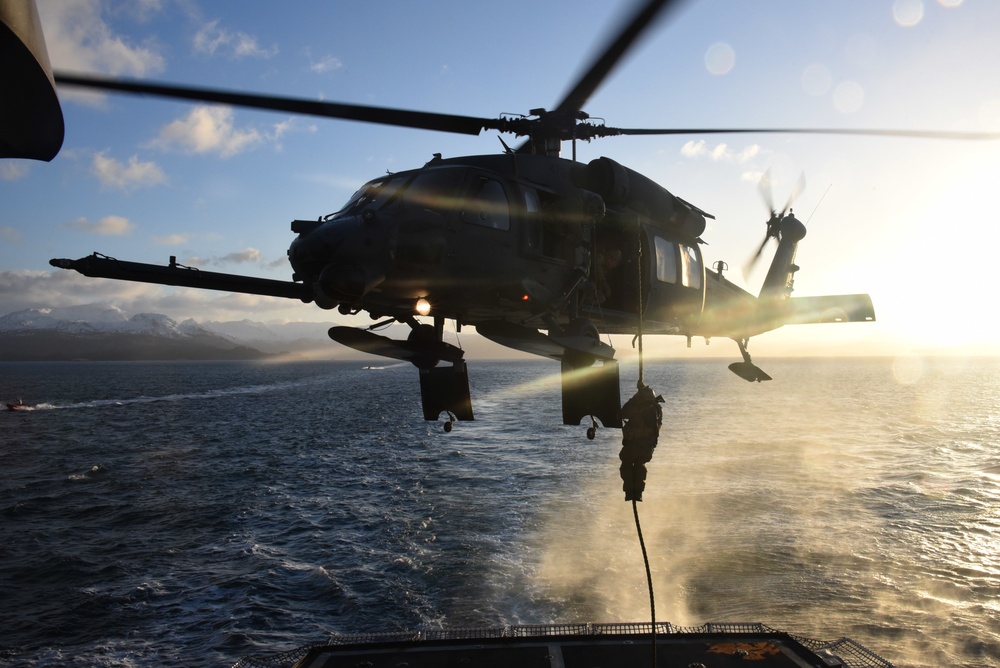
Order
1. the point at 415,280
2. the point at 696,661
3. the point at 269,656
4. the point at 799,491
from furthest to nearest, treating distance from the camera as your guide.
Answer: the point at 799,491 → the point at 269,656 → the point at 696,661 → the point at 415,280

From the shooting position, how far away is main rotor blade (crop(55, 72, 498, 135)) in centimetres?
463

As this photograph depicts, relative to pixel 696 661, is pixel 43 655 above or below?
below

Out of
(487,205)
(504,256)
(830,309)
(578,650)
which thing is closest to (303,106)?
(487,205)

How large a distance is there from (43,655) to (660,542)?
30067 mm

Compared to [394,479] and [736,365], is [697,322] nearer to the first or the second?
[736,365]

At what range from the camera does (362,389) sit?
15400cm

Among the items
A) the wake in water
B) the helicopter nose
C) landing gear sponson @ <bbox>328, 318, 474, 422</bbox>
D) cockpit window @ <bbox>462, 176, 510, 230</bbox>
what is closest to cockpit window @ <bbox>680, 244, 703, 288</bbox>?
landing gear sponson @ <bbox>328, 318, 474, 422</bbox>

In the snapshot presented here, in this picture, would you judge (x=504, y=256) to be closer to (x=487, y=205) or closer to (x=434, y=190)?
(x=487, y=205)

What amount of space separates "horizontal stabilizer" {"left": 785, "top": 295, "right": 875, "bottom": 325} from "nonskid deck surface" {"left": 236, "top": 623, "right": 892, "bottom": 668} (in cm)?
880

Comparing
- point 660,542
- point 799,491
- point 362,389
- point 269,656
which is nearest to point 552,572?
point 660,542

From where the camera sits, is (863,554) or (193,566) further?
(863,554)

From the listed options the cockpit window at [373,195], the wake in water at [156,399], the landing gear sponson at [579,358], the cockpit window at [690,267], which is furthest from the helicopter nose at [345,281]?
the wake in water at [156,399]

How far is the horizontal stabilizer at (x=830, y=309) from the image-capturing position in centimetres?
1688

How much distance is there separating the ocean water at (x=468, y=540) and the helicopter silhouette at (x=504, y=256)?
18689 millimetres
